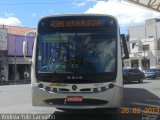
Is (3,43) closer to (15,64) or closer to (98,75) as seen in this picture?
(15,64)

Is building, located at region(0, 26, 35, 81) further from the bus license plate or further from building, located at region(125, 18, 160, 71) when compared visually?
the bus license plate

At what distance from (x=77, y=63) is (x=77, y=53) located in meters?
0.30

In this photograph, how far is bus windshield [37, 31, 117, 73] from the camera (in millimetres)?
11055

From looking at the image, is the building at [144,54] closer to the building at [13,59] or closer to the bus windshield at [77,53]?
the building at [13,59]

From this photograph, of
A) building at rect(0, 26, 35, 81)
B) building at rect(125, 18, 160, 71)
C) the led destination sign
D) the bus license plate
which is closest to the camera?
the bus license plate

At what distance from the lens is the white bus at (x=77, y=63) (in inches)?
425

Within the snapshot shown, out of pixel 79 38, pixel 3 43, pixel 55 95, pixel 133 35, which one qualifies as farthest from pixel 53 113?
pixel 133 35

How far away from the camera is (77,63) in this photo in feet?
36.3

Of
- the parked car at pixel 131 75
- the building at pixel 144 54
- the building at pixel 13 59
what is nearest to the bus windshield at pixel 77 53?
the parked car at pixel 131 75

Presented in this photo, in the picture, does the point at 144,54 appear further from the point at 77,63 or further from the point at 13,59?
the point at 77,63

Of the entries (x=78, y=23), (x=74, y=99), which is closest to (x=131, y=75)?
(x=78, y=23)
